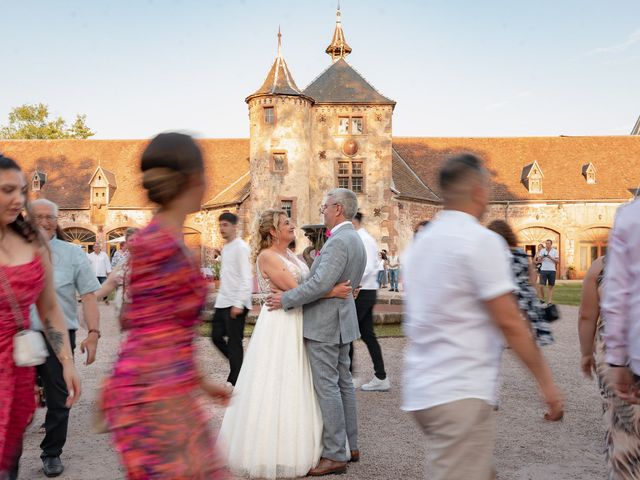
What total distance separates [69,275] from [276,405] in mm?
2055

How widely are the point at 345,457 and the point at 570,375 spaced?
5121mm

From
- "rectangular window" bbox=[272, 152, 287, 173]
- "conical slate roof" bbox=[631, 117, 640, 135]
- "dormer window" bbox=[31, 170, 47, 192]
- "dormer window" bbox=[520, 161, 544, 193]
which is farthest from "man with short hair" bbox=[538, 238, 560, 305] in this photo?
"conical slate roof" bbox=[631, 117, 640, 135]

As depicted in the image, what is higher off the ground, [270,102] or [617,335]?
[270,102]

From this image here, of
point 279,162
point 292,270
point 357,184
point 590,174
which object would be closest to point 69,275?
point 292,270

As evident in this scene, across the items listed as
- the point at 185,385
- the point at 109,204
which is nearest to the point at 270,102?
the point at 109,204

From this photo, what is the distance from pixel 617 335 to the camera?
2.48 metres

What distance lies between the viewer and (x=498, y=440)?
5516 millimetres

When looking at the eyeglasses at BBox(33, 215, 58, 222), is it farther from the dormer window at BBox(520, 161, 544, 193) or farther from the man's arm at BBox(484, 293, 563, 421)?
the dormer window at BBox(520, 161, 544, 193)

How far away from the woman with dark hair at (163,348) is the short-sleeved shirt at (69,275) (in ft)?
10.2

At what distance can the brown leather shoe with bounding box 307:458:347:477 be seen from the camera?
14.8ft

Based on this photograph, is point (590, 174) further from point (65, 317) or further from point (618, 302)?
point (618, 302)

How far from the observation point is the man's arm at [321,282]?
448 cm

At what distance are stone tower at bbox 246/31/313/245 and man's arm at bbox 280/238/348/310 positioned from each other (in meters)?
25.9

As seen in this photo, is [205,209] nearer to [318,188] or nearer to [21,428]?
[318,188]
